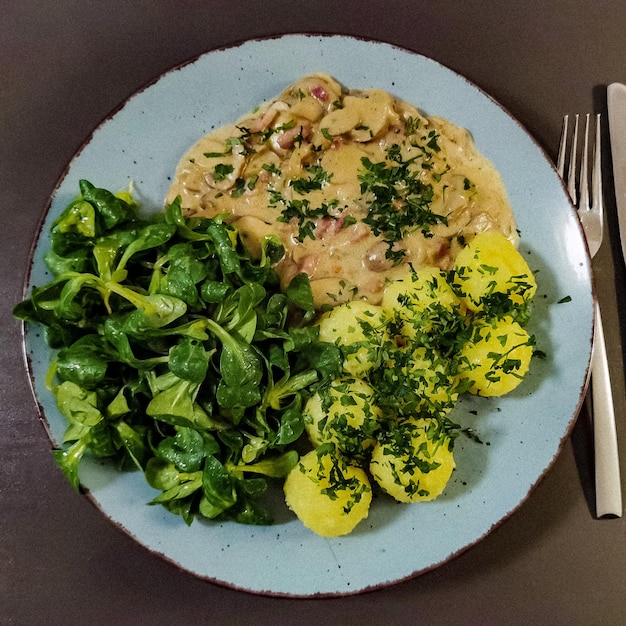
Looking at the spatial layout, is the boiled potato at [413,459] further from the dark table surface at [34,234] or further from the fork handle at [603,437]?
the fork handle at [603,437]

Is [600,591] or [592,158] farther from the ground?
[592,158]

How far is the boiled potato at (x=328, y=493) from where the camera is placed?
1848 mm

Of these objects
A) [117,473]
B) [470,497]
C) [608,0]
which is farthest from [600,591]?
[608,0]

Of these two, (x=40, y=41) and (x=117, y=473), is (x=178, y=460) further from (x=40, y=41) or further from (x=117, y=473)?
(x=40, y=41)

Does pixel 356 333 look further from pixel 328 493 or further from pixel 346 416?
pixel 328 493

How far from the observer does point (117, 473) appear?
6.53 ft

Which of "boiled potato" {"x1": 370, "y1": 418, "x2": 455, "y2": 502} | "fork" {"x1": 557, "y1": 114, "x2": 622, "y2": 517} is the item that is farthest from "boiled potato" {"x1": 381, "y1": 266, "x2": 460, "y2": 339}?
"fork" {"x1": 557, "y1": 114, "x2": 622, "y2": 517}

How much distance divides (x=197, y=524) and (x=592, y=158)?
2003mm

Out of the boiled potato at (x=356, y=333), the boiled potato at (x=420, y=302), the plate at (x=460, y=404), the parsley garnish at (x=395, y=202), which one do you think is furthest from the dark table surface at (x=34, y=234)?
the boiled potato at (x=356, y=333)

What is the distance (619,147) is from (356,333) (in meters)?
1.34

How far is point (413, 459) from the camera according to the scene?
6.03 feet

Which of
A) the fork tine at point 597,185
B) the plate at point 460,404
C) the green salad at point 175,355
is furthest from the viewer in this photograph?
the fork tine at point 597,185

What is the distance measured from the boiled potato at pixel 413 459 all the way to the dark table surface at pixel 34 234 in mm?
544

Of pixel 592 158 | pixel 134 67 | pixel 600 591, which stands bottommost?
pixel 600 591
